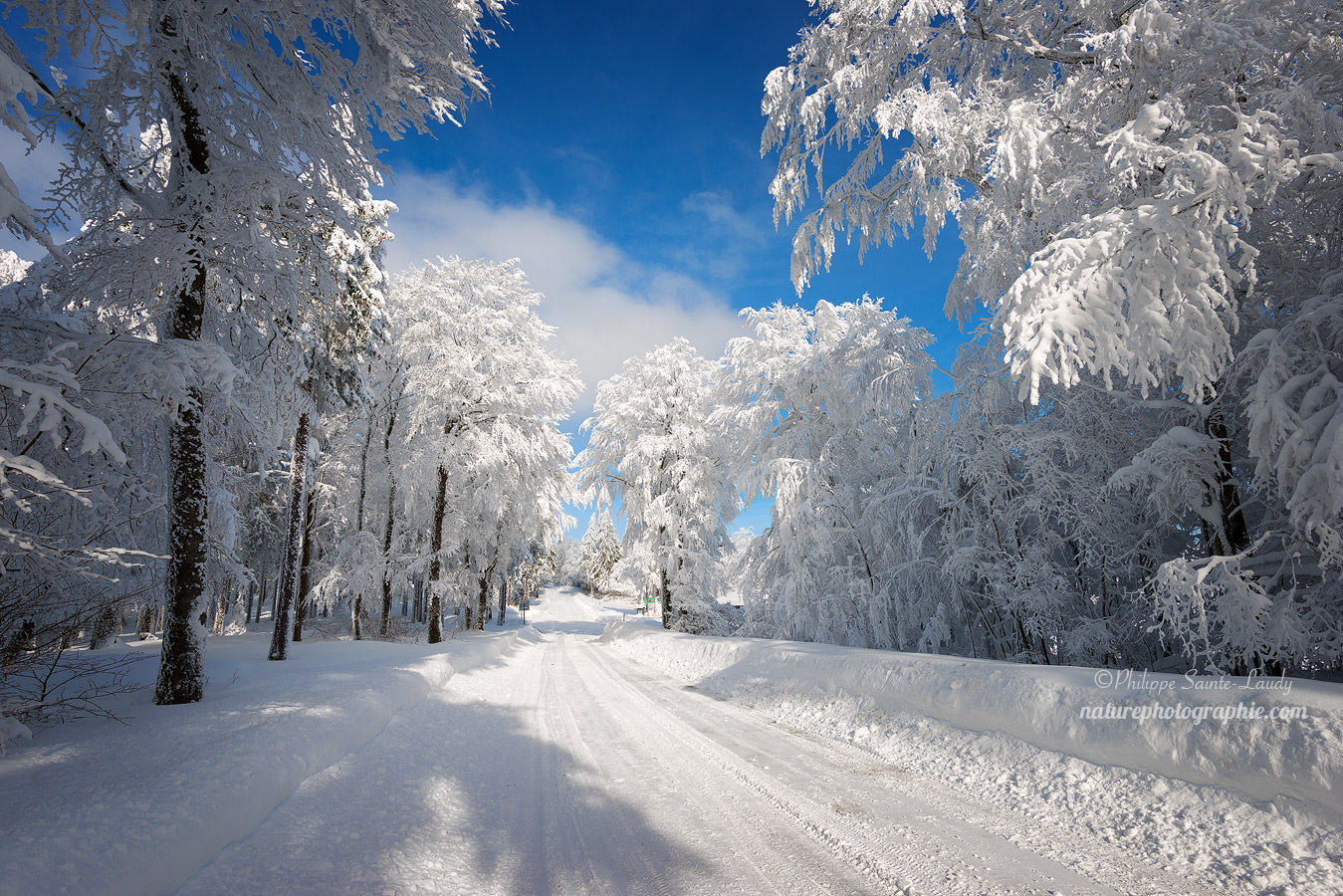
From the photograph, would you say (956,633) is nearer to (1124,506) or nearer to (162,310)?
(1124,506)

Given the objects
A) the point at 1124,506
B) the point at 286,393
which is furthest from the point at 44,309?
the point at 1124,506

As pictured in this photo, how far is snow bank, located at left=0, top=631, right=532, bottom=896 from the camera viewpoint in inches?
97.0

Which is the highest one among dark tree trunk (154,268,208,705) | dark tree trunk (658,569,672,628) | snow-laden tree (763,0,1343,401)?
snow-laden tree (763,0,1343,401)

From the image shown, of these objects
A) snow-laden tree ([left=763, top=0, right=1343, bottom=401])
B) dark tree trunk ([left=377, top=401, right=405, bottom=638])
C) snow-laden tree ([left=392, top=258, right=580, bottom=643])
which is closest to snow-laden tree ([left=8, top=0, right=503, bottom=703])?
snow-laden tree ([left=763, top=0, right=1343, bottom=401])

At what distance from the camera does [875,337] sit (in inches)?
475

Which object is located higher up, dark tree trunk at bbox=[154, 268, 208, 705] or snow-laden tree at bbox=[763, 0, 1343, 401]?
snow-laden tree at bbox=[763, 0, 1343, 401]

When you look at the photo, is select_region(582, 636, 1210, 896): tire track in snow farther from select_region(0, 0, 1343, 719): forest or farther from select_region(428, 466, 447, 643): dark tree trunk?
select_region(428, 466, 447, 643): dark tree trunk

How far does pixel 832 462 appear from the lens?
12.3 m

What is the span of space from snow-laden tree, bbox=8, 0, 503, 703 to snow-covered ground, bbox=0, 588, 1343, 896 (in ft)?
8.99

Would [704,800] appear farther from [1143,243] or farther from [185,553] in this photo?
[185,553]

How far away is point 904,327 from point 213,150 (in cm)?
A: 1208

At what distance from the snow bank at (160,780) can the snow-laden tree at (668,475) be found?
485 inches

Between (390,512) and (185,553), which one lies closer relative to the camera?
(185,553)

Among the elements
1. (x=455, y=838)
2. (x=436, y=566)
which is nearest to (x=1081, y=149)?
(x=455, y=838)
